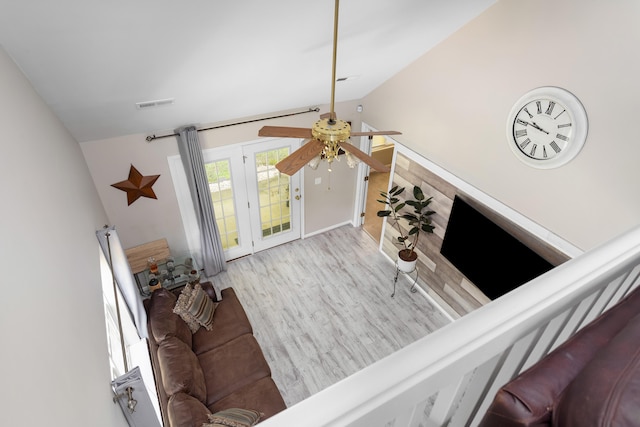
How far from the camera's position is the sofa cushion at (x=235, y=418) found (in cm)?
272

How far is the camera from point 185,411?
2.79 metres

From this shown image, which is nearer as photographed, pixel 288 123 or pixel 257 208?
pixel 288 123

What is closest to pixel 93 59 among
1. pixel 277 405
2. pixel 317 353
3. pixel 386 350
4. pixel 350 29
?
pixel 350 29

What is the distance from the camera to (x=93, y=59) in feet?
7.36

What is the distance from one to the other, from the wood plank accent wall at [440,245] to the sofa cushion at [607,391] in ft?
11.2

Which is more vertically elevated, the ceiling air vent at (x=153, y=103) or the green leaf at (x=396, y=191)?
the ceiling air vent at (x=153, y=103)

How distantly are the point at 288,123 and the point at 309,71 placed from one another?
1424mm

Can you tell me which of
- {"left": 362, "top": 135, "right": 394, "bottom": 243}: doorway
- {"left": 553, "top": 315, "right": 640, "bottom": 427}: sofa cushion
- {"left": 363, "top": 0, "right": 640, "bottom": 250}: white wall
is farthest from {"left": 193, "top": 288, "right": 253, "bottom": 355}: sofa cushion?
{"left": 553, "top": 315, "right": 640, "bottom": 427}: sofa cushion

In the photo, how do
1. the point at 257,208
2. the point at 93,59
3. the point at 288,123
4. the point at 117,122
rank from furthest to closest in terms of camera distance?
the point at 257,208
the point at 288,123
the point at 117,122
the point at 93,59

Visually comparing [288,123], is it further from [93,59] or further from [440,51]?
[93,59]

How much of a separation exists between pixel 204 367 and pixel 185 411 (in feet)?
2.45

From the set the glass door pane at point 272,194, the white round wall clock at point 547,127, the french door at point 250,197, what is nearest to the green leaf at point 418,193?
the white round wall clock at point 547,127

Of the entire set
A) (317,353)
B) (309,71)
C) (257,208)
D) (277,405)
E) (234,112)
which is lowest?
(317,353)

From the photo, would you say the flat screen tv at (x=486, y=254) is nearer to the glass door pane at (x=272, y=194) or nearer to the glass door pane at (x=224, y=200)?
the glass door pane at (x=272, y=194)
